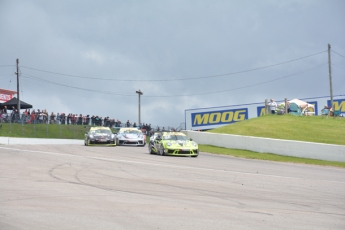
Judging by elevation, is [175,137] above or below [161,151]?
above

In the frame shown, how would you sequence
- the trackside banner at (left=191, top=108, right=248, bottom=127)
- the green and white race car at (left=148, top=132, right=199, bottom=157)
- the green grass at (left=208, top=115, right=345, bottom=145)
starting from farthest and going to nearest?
the trackside banner at (left=191, top=108, right=248, bottom=127) < the green grass at (left=208, top=115, right=345, bottom=145) < the green and white race car at (left=148, top=132, right=199, bottom=157)

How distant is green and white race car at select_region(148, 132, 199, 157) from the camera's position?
24.2 metres

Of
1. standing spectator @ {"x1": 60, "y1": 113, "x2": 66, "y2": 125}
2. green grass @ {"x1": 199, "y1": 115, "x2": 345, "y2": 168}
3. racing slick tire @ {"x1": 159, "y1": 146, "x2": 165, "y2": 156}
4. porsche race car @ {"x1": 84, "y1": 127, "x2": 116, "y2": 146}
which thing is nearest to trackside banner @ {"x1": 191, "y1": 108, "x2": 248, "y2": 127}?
green grass @ {"x1": 199, "y1": 115, "x2": 345, "y2": 168}

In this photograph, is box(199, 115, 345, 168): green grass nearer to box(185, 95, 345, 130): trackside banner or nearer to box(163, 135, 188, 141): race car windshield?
box(163, 135, 188, 141): race car windshield

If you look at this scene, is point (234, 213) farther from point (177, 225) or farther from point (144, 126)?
point (144, 126)

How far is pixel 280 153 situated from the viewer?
2870 centimetres

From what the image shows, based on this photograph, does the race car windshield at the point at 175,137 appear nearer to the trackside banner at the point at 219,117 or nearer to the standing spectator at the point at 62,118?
the standing spectator at the point at 62,118

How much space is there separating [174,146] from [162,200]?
14.9 m

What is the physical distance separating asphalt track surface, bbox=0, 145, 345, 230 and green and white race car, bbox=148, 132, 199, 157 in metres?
9.14

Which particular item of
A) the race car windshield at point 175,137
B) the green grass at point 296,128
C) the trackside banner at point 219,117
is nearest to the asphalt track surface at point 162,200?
the race car windshield at point 175,137

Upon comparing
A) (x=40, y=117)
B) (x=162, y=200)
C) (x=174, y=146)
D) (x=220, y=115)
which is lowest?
(x=162, y=200)

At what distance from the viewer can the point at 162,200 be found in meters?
9.36

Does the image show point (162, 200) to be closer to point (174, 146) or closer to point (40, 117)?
point (174, 146)

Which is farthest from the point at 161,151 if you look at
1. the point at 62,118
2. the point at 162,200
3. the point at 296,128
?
the point at 62,118
